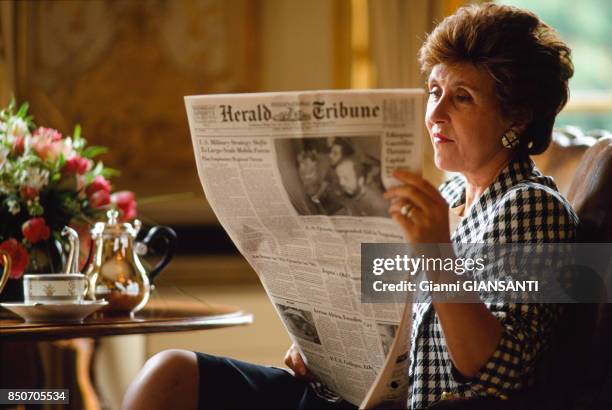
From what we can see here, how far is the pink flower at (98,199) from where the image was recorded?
1810 millimetres

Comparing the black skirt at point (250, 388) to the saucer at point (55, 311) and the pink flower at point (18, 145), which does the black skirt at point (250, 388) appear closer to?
the saucer at point (55, 311)

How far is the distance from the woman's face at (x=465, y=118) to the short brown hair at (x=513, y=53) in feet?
0.04

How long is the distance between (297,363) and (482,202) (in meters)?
0.35

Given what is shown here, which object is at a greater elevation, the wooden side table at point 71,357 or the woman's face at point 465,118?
the woman's face at point 465,118

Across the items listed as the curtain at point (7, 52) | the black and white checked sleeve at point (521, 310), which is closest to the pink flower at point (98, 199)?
the black and white checked sleeve at point (521, 310)

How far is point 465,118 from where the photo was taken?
1.26 metres

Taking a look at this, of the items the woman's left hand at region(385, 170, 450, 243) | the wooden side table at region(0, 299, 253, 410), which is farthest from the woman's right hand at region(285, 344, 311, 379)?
the woman's left hand at region(385, 170, 450, 243)

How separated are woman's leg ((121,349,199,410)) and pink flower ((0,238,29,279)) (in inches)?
20.1

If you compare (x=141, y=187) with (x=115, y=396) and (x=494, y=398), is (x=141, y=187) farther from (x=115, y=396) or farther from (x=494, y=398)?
(x=494, y=398)

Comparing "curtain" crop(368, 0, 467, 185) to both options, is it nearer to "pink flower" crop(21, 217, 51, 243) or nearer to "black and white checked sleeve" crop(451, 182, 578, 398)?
"pink flower" crop(21, 217, 51, 243)

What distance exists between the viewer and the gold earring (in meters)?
1.29

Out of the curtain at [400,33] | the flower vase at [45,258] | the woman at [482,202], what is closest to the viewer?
Answer: the woman at [482,202]

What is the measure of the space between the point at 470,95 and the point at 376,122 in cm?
34

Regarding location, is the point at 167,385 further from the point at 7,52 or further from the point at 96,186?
the point at 7,52
